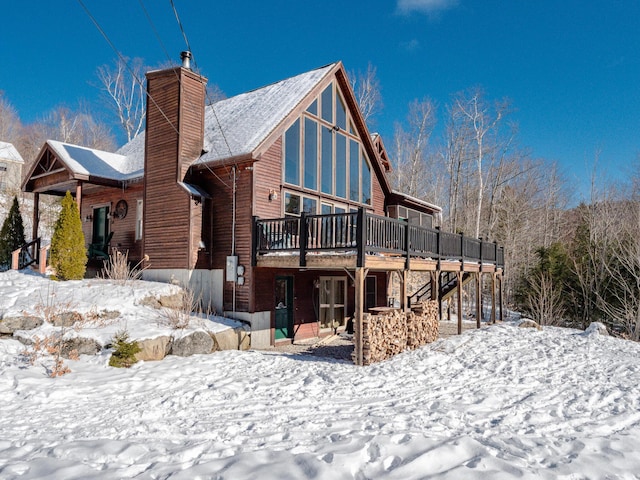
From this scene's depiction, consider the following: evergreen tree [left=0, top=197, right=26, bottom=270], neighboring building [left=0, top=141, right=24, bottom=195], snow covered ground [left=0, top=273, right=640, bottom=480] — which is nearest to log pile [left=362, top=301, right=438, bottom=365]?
snow covered ground [left=0, top=273, right=640, bottom=480]

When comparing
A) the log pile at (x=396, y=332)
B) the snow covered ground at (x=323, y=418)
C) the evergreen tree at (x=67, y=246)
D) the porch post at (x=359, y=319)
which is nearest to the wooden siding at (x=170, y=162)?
the evergreen tree at (x=67, y=246)

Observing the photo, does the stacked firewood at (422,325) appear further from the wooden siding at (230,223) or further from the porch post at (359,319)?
the wooden siding at (230,223)

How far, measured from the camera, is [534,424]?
5.43 m

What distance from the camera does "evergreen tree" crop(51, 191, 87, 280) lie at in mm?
11914

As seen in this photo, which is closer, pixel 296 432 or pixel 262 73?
pixel 296 432

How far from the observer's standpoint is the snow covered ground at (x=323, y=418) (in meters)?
4.03

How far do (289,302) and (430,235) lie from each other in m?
4.55

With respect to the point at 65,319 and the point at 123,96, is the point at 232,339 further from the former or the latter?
the point at 123,96

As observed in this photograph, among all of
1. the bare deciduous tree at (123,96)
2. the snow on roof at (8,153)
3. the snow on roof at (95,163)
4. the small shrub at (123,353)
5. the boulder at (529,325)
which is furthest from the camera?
the snow on roof at (8,153)

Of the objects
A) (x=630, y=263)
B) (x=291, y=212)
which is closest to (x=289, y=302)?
(x=291, y=212)

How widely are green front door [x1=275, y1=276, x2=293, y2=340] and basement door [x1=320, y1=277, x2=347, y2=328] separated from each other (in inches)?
65.1

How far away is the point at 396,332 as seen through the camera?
994 centimetres

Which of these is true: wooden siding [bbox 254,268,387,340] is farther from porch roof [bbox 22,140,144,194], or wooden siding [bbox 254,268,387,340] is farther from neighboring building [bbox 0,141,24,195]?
neighboring building [bbox 0,141,24,195]

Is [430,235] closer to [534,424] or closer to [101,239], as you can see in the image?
[534,424]
